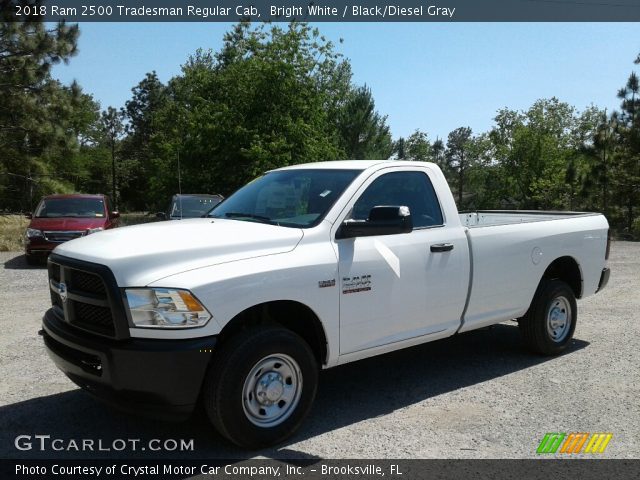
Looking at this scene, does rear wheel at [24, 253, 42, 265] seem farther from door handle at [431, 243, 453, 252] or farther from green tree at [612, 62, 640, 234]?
green tree at [612, 62, 640, 234]

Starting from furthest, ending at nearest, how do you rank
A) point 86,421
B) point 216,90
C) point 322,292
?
point 216,90
point 86,421
point 322,292

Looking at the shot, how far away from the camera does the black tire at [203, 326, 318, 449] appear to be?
362 cm

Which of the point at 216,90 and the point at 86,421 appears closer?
the point at 86,421

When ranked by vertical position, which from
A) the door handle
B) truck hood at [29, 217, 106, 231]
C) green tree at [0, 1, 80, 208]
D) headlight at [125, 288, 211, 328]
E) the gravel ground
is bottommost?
the gravel ground

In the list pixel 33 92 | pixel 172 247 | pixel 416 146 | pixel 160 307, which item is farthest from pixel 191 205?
pixel 416 146

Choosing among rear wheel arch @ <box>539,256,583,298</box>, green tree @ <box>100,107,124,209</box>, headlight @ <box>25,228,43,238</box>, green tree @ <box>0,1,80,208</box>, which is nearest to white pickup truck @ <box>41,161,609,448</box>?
rear wheel arch @ <box>539,256,583,298</box>

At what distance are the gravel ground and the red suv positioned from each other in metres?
6.83

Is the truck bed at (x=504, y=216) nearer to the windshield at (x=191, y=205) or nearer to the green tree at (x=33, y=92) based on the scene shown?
the windshield at (x=191, y=205)

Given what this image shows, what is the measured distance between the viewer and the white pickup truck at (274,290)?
3.49 m

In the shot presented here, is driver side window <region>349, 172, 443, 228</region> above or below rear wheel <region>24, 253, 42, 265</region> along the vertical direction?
above

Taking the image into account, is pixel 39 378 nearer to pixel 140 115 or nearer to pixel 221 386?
pixel 221 386

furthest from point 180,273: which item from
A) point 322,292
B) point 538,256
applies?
point 538,256

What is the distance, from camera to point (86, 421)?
436cm

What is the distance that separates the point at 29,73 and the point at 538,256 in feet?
77.1
